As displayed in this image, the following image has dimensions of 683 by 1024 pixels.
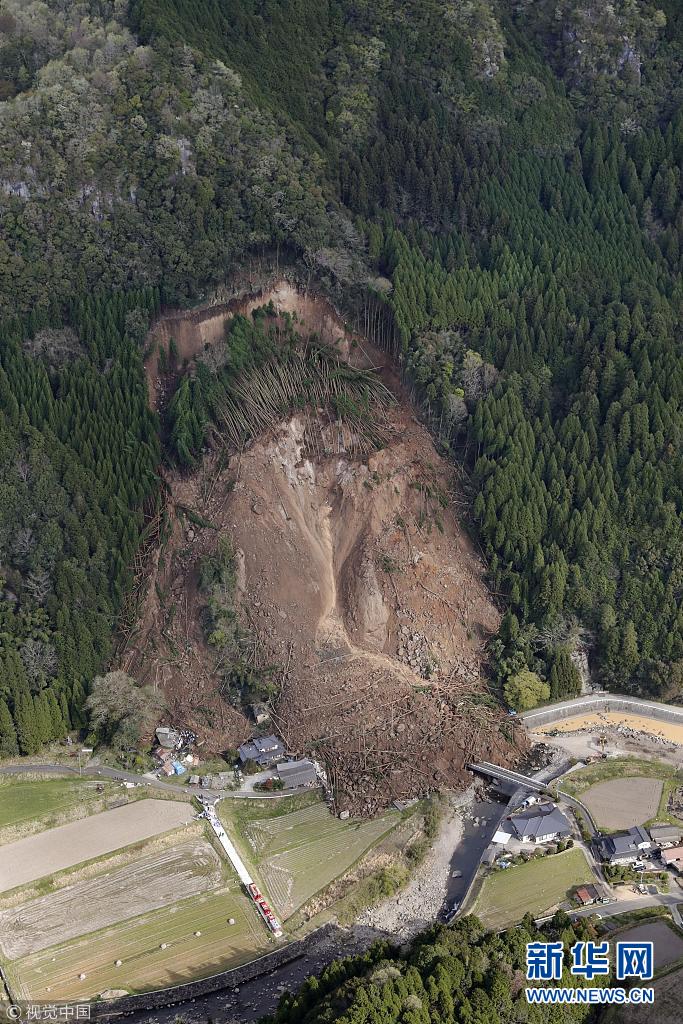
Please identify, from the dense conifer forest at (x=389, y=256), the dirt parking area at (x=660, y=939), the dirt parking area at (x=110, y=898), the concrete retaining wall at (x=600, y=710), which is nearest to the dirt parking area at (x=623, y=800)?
the concrete retaining wall at (x=600, y=710)

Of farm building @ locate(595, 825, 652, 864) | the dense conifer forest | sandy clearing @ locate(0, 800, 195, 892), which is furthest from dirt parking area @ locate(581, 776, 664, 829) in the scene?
sandy clearing @ locate(0, 800, 195, 892)

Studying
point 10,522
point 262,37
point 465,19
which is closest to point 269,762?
point 10,522

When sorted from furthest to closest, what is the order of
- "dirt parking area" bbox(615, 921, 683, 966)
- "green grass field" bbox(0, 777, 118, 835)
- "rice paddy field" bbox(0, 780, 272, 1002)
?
"green grass field" bbox(0, 777, 118, 835), "rice paddy field" bbox(0, 780, 272, 1002), "dirt parking area" bbox(615, 921, 683, 966)

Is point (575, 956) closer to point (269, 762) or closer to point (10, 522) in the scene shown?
point (269, 762)

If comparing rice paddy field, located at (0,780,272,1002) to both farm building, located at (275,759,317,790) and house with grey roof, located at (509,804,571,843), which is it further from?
house with grey roof, located at (509,804,571,843)

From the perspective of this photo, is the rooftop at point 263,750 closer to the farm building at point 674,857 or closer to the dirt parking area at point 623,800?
the dirt parking area at point 623,800
